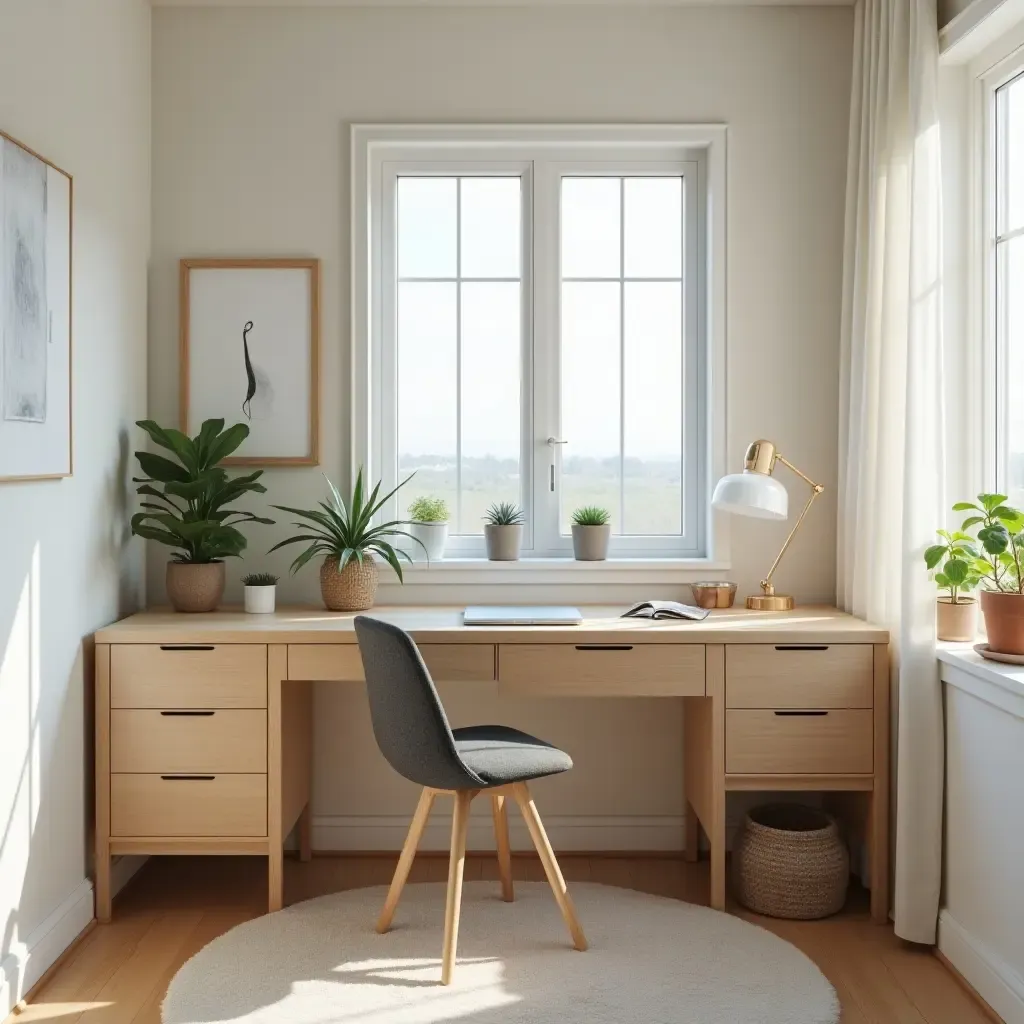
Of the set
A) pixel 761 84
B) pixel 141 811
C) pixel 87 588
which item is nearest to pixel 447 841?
pixel 141 811

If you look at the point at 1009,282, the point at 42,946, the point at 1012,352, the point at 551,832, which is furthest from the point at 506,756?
the point at 1009,282

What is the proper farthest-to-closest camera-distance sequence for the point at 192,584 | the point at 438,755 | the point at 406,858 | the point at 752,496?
the point at 192,584, the point at 752,496, the point at 406,858, the point at 438,755

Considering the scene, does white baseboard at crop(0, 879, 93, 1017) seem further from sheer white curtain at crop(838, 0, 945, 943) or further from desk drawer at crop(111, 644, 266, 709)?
sheer white curtain at crop(838, 0, 945, 943)

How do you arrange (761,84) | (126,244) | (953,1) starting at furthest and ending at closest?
(761,84)
(126,244)
(953,1)

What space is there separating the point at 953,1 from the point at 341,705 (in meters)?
2.58

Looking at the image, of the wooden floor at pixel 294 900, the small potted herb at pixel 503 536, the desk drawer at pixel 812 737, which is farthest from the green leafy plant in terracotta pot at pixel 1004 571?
the small potted herb at pixel 503 536

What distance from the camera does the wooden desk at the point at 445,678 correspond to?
116 inches

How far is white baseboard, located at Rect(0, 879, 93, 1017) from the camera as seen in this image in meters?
2.49

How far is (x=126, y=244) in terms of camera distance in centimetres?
327

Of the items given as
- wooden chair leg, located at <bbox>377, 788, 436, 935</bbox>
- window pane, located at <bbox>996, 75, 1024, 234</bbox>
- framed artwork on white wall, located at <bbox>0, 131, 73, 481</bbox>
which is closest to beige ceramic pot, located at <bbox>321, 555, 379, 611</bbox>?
wooden chair leg, located at <bbox>377, 788, 436, 935</bbox>

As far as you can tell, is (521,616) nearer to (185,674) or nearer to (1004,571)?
(185,674)

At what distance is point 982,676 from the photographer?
2516 mm

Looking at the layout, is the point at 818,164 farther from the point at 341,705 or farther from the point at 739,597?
the point at 341,705

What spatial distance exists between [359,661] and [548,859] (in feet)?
2.32
